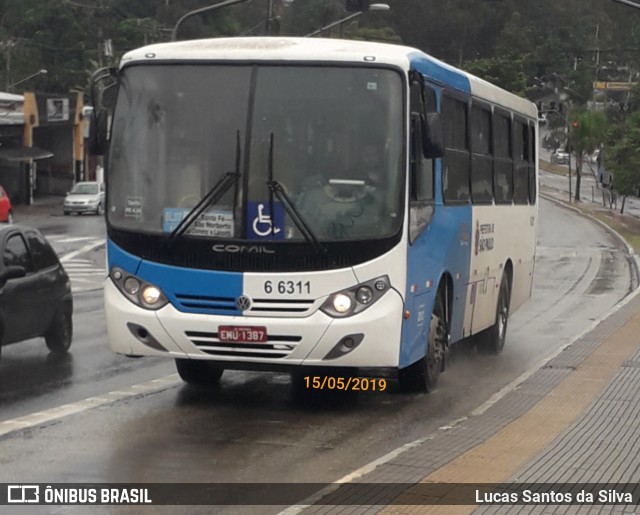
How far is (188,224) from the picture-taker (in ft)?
34.8

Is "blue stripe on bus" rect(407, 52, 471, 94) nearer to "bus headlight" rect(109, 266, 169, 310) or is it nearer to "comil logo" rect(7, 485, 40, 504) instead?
"bus headlight" rect(109, 266, 169, 310)

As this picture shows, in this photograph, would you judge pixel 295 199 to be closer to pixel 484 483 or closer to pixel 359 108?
pixel 359 108

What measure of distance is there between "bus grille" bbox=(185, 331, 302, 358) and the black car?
11.2 feet

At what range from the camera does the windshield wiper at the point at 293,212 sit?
10438mm

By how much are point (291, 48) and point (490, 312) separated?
587 cm

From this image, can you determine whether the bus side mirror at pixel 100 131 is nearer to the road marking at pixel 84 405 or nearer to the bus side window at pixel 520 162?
the road marking at pixel 84 405

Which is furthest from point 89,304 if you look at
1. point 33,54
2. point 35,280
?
point 33,54

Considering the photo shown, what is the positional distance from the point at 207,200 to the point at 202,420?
5.88 feet

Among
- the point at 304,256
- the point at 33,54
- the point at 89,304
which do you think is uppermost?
the point at 33,54

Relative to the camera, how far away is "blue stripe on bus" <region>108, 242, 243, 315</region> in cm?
→ 1052

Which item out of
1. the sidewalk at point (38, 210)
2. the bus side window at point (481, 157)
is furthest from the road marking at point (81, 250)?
the bus side window at point (481, 157)

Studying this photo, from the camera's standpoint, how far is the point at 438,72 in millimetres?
12266
